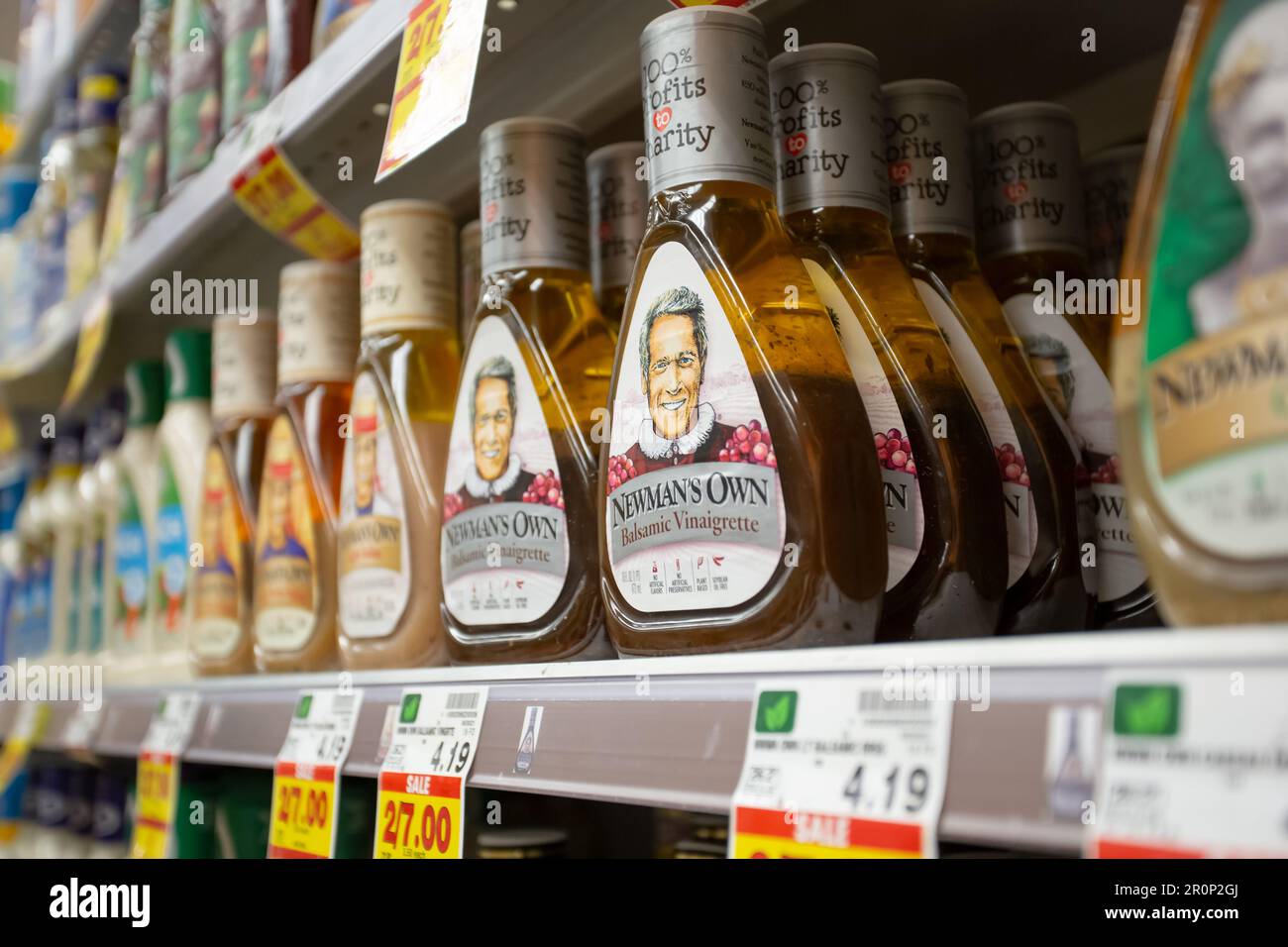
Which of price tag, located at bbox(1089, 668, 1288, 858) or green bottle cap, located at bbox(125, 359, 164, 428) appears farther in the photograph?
green bottle cap, located at bbox(125, 359, 164, 428)

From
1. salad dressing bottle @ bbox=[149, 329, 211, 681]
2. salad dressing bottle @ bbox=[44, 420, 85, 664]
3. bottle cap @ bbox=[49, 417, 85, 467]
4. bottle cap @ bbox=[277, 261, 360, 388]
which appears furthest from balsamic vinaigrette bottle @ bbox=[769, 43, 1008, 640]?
bottle cap @ bbox=[49, 417, 85, 467]

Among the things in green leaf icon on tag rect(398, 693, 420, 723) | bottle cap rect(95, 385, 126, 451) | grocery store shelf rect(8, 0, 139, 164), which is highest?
grocery store shelf rect(8, 0, 139, 164)

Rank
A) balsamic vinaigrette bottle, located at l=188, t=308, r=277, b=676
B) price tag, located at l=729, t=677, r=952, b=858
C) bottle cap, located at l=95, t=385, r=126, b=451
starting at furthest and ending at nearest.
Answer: bottle cap, located at l=95, t=385, r=126, b=451
balsamic vinaigrette bottle, located at l=188, t=308, r=277, b=676
price tag, located at l=729, t=677, r=952, b=858

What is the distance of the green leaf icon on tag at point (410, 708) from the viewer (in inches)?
33.9

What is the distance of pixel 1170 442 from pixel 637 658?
336mm

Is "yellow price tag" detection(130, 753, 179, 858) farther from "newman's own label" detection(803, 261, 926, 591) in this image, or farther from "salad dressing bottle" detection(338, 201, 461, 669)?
"newman's own label" detection(803, 261, 926, 591)

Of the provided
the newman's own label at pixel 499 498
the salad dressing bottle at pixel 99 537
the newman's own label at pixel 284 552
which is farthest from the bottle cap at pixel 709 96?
the salad dressing bottle at pixel 99 537

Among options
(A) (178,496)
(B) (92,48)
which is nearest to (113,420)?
(A) (178,496)

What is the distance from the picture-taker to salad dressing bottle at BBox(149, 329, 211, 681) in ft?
4.83

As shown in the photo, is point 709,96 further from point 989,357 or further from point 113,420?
point 113,420

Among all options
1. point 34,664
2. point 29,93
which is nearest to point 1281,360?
point 34,664

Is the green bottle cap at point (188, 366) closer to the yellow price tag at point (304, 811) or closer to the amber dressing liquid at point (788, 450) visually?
the yellow price tag at point (304, 811)

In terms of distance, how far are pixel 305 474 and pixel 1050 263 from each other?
75 centimetres

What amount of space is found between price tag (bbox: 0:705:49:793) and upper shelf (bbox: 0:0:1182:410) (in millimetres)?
757
